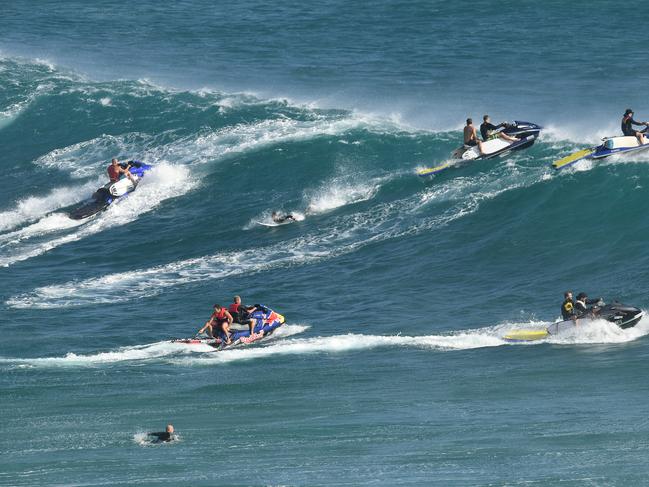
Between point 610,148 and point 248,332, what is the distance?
1795 cm

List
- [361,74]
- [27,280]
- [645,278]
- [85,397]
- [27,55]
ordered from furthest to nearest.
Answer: [27,55] < [361,74] < [27,280] < [645,278] < [85,397]

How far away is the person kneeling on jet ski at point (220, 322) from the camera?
41.4 metres

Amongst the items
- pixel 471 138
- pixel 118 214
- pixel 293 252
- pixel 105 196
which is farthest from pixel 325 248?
pixel 105 196

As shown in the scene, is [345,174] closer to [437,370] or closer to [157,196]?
[157,196]

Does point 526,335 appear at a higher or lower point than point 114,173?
lower

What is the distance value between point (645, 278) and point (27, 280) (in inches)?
880

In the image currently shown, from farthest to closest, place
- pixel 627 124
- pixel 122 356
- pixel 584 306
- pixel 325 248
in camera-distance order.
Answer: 1. pixel 627 124
2. pixel 325 248
3. pixel 122 356
4. pixel 584 306

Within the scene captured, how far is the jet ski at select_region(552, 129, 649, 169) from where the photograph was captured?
51406 mm

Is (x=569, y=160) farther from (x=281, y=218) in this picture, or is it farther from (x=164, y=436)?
(x=164, y=436)

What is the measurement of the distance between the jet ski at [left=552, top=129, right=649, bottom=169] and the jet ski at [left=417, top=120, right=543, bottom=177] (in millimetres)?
2854

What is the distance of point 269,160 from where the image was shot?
6150 centimetres

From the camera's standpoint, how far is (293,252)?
50.4 metres

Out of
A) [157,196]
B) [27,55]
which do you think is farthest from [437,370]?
[27,55]

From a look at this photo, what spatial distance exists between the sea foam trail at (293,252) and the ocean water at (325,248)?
0.15m
